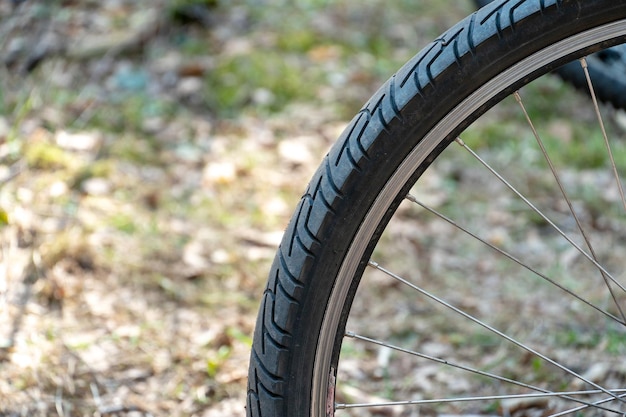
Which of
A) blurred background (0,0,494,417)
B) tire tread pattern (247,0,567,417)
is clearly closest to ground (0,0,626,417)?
blurred background (0,0,494,417)

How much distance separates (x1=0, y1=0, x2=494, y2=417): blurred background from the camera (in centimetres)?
189

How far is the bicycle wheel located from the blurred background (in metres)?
0.43

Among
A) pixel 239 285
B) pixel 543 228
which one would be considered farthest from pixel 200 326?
pixel 543 228

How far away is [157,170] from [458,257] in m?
1.15

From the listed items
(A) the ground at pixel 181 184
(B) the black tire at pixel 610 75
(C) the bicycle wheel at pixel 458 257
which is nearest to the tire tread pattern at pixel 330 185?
(C) the bicycle wheel at pixel 458 257

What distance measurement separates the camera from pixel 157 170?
284 centimetres

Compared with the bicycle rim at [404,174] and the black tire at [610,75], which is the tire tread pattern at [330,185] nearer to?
the bicycle rim at [404,174]

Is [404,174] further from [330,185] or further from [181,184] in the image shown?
[181,184]

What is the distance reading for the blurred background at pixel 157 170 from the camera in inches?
74.5

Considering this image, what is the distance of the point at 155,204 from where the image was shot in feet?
8.63

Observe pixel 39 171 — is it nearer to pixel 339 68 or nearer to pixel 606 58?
pixel 339 68

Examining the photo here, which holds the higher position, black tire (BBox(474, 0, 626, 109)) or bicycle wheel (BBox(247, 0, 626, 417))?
black tire (BBox(474, 0, 626, 109))

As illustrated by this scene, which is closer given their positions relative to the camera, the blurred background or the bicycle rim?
the bicycle rim

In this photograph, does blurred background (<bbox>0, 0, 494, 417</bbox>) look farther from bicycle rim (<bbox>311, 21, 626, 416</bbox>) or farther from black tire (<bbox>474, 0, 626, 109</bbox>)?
black tire (<bbox>474, 0, 626, 109</bbox>)
